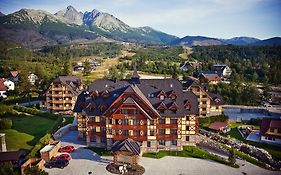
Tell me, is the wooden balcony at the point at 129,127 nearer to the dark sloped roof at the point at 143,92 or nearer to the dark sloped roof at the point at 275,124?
the dark sloped roof at the point at 143,92

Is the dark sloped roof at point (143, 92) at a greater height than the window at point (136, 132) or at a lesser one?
greater

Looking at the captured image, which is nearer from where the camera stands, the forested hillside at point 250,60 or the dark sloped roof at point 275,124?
the dark sloped roof at point 275,124

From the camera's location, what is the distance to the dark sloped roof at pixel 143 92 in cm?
4475

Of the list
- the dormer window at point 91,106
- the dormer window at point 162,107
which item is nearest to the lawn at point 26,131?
the dormer window at point 91,106

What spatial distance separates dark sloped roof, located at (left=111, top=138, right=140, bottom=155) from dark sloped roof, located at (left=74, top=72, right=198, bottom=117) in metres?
5.84

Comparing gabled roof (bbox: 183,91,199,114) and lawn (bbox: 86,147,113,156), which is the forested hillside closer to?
gabled roof (bbox: 183,91,199,114)

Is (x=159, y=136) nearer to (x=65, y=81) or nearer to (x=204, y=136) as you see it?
(x=204, y=136)

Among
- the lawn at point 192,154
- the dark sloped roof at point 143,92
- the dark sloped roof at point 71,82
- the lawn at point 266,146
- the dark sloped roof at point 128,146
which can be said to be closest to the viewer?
the dark sloped roof at point 128,146

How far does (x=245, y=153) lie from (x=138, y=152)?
17.6m

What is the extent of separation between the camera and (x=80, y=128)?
48375mm

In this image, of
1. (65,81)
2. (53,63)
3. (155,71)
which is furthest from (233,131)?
(53,63)

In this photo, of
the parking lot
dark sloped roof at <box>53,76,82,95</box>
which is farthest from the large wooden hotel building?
dark sloped roof at <box>53,76,82,95</box>

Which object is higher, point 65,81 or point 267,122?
point 65,81

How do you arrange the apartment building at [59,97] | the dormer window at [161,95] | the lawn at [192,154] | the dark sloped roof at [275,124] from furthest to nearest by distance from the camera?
the apartment building at [59,97] → the dark sloped roof at [275,124] → the dormer window at [161,95] → the lawn at [192,154]
